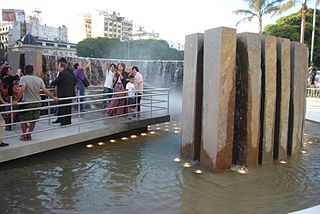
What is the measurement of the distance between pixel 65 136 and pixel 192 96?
9.34 ft

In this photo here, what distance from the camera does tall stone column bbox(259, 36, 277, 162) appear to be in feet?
24.2

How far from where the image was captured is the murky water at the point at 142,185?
5156 millimetres

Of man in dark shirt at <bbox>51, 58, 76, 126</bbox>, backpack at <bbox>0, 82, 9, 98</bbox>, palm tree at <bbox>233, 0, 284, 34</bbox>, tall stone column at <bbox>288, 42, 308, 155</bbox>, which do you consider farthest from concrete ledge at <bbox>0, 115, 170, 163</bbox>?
palm tree at <bbox>233, 0, 284, 34</bbox>

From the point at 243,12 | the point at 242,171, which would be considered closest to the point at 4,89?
the point at 242,171

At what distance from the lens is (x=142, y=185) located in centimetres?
602

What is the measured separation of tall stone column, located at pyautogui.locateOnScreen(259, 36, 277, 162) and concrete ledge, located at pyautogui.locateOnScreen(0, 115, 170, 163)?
11.7ft

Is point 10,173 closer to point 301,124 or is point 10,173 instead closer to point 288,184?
point 288,184

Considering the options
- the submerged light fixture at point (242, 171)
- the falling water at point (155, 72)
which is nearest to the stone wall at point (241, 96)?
the submerged light fixture at point (242, 171)

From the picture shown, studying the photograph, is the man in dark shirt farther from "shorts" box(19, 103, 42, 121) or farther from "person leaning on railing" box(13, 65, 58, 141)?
"shorts" box(19, 103, 42, 121)

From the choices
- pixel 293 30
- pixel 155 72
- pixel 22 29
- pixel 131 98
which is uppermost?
pixel 22 29

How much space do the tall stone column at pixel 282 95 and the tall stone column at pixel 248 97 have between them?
88 centimetres

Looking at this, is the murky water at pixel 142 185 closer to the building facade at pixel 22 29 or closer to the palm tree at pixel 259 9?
the palm tree at pixel 259 9

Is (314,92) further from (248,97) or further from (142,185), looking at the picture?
(142,185)

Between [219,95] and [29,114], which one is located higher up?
[219,95]
